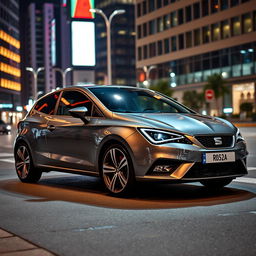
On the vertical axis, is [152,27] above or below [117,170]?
above

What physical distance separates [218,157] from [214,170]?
184 millimetres

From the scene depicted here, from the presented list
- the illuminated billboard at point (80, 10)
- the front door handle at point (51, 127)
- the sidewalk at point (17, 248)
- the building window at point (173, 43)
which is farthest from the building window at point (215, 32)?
the sidewalk at point (17, 248)

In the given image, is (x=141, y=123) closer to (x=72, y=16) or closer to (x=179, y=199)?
(x=179, y=199)

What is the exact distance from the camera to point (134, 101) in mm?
9086

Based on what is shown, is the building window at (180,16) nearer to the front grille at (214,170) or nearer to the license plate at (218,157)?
the front grille at (214,170)

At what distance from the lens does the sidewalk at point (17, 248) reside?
4.89 metres

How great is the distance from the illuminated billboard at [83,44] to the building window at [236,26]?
990 inches

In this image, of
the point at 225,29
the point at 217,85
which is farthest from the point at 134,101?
the point at 225,29

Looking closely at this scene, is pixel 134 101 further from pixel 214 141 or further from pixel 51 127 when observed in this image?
pixel 214 141

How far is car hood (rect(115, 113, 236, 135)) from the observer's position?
7742mm

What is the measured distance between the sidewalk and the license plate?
9.48 feet

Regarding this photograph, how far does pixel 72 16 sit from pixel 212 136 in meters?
79.2

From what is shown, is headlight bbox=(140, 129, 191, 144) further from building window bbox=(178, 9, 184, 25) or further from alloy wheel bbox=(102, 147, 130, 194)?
building window bbox=(178, 9, 184, 25)

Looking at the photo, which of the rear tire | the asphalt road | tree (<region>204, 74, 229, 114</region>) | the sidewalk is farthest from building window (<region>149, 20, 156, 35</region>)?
the sidewalk
